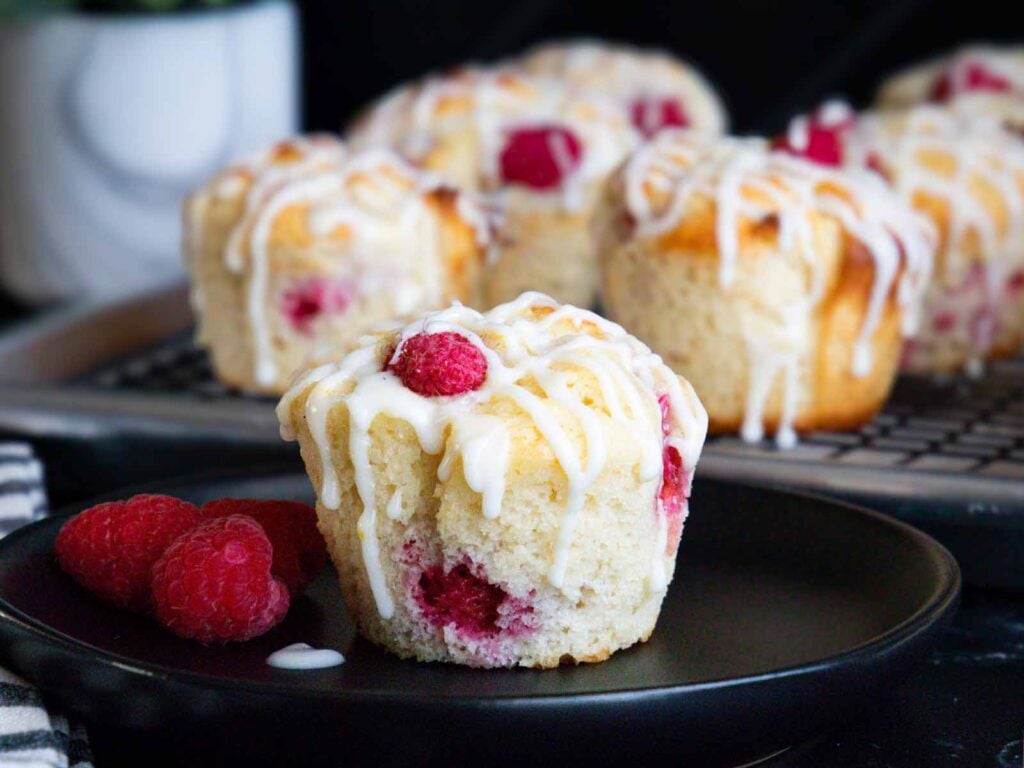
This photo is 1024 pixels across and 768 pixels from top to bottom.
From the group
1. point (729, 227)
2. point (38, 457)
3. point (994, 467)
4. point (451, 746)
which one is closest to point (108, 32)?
point (38, 457)

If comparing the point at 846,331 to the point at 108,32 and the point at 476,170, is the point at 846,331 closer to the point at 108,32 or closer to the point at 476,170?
the point at 476,170


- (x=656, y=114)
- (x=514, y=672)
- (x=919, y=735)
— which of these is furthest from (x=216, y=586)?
(x=656, y=114)

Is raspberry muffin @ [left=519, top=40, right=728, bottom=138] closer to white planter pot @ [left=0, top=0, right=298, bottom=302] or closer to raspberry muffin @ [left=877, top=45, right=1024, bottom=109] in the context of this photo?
raspberry muffin @ [left=877, top=45, right=1024, bottom=109]

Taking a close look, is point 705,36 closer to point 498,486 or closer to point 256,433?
point 256,433

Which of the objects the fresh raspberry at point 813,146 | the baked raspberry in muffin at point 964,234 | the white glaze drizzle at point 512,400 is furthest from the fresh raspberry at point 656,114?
the white glaze drizzle at point 512,400

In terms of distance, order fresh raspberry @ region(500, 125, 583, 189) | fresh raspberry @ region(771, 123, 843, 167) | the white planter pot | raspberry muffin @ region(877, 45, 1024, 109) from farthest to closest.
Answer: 1. raspberry muffin @ region(877, 45, 1024, 109)
2. the white planter pot
3. fresh raspberry @ region(500, 125, 583, 189)
4. fresh raspberry @ region(771, 123, 843, 167)

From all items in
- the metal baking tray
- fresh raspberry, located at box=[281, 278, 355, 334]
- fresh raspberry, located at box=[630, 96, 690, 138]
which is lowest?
the metal baking tray

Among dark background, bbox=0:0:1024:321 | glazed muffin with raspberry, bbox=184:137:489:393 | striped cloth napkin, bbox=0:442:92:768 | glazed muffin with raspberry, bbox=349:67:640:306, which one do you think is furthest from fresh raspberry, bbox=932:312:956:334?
striped cloth napkin, bbox=0:442:92:768

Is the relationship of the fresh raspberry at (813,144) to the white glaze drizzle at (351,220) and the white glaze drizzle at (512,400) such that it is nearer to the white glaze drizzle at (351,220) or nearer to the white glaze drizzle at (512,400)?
the white glaze drizzle at (351,220)
